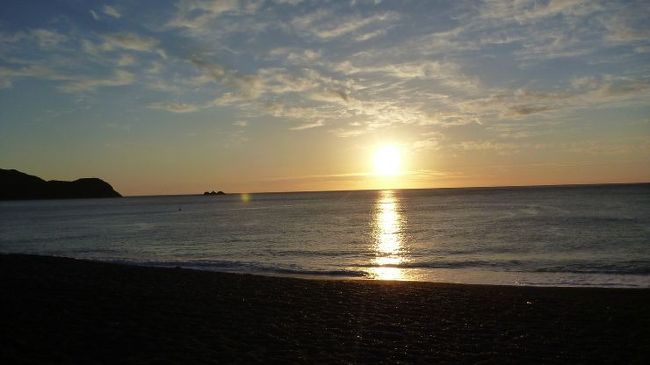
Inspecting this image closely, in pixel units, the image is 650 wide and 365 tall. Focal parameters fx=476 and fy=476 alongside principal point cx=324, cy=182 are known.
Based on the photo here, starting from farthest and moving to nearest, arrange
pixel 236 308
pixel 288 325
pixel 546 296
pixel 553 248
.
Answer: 1. pixel 553 248
2. pixel 546 296
3. pixel 236 308
4. pixel 288 325

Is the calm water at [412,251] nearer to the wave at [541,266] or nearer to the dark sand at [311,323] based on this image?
the wave at [541,266]

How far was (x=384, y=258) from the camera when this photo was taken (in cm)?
3650

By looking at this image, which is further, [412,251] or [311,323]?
[412,251]

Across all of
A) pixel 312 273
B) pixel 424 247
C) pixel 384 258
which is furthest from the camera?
pixel 424 247

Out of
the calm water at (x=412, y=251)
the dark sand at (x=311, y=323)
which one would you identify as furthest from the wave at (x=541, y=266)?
the dark sand at (x=311, y=323)

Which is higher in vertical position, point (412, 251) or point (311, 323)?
point (311, 323)

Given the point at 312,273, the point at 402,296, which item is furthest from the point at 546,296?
the point at 312,273

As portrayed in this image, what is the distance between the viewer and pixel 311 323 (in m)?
14.0

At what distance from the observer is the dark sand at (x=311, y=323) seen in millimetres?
10961

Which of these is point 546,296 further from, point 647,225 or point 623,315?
point 647,225

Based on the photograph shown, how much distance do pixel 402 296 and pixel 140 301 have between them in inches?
376

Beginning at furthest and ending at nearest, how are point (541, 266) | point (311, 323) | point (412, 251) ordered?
1. point (412, 251)
2. point (541, 266)
3. point (311, 323)

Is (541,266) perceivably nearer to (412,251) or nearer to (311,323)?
(412,251)

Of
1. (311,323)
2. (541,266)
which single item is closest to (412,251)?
(541,266)
